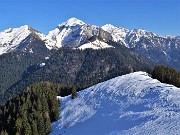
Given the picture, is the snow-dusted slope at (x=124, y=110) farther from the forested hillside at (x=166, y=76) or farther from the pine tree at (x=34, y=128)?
the pine tree at (x=34, y=128)

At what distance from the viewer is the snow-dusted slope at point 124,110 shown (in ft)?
237

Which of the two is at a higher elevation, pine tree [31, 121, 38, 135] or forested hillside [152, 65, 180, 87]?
forested hillside [152, 65, 180, 87]

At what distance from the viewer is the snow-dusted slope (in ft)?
237

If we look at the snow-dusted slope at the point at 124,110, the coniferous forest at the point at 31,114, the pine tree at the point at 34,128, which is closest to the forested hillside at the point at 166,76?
the snow-dusted slope at the point at 124,110

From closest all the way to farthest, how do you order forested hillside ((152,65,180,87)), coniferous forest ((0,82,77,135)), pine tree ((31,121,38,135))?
pine tree ((31,121,38,135)) → coniferous forest ((0,82,77,135)) → forested hillside ((152,65,180,87))

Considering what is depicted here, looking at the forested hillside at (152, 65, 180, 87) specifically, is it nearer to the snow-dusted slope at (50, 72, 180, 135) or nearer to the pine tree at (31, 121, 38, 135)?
the snow-dusted slope at (50, 72, 180, 135)

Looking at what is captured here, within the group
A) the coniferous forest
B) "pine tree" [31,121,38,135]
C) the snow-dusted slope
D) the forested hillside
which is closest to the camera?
the snow-dusted slope

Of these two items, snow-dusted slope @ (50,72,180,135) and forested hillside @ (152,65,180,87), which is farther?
forested hillside @ (152,65,180,87)

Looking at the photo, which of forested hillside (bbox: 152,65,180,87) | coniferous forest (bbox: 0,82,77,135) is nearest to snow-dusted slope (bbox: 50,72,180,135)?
coniferous forest (bbox: 0,82,77,135)

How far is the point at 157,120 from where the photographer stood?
7244 cm

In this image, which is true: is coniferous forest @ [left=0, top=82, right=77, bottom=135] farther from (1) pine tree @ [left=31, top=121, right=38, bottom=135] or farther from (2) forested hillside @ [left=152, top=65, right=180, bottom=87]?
(2) forested hillside @ [left=152, top=65, right=180, bottom=87]

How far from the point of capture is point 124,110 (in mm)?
86250

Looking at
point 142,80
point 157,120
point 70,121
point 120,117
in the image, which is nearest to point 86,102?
point 70,121

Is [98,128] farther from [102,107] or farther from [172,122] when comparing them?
[172,122]
